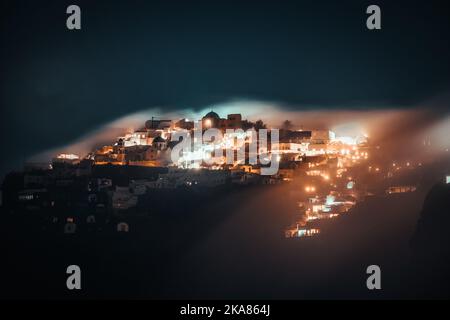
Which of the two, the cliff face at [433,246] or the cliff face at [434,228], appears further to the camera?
the cliff face at [434,228]

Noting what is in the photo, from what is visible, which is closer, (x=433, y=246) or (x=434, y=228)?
(x=433, y=246)

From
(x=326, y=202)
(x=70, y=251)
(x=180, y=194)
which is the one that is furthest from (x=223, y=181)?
(x=70, y=251)

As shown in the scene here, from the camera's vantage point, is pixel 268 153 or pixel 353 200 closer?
pixel 353 200

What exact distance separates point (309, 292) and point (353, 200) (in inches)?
305

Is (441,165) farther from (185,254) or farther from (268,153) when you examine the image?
A: (185,254)

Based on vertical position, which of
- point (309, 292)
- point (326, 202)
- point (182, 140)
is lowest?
point (309, 292)

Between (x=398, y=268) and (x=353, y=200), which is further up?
(x=353, y=200)

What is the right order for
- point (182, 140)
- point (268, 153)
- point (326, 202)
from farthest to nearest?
point (182, 140), point (268, 153), point (326, 202)

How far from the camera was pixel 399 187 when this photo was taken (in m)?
32.2

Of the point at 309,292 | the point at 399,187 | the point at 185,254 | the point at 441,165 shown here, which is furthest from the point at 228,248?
the point at 441,165

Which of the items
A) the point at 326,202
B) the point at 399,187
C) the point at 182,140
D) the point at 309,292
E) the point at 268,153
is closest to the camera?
the point at 309,292

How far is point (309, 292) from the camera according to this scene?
23766mm

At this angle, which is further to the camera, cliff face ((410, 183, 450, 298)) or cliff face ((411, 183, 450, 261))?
cliff face ((411, 183, 450, 261))

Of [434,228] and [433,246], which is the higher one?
[434,228]
